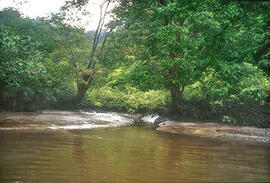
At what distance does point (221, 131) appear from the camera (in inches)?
391

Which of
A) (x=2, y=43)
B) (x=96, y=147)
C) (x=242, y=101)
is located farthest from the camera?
(x=242, y=101)

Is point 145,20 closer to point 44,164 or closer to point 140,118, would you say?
point 140,118

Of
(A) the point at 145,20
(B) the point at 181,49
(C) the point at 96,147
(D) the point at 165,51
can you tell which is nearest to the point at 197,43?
(B) the point at 181,49

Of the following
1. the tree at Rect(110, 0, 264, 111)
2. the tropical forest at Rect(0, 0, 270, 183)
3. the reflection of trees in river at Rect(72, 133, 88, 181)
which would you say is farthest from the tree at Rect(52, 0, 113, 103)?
the reflection of trees in river at Rect(72, 133, 88, 181)

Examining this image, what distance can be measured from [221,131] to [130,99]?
7714 millimetres

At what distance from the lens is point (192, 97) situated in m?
13.1

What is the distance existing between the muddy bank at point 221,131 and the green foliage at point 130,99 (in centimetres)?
368

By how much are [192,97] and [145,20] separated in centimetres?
504

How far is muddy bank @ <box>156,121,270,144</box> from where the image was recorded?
30.0ft

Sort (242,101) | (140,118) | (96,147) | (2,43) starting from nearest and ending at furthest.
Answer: (96,147)
(2,43)
(242,101)
(140,118)

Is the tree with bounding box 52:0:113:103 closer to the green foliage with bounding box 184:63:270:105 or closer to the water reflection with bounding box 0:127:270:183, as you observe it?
the green foliage with bounding box 184:63:270:105

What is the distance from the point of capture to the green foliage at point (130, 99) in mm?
15109

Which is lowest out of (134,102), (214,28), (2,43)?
(134,102)

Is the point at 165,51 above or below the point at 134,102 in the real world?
above
